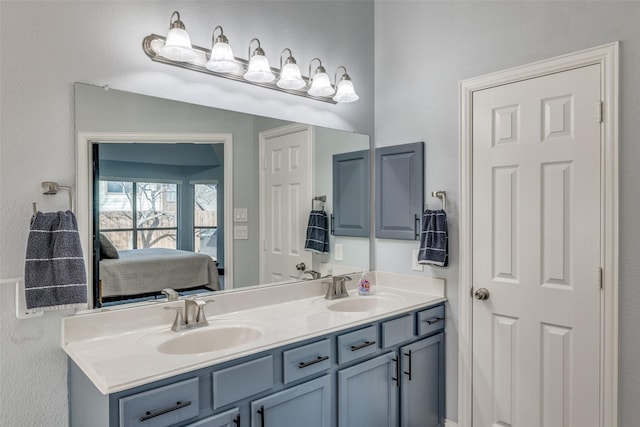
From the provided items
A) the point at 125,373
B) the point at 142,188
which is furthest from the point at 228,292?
the point at 125,373

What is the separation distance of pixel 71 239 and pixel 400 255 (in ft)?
6.14

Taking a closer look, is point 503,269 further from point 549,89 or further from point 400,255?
point 549,89

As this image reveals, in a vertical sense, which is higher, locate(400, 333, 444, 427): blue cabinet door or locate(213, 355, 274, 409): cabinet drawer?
locate(213, 355, 274, 409): cabinet drawer

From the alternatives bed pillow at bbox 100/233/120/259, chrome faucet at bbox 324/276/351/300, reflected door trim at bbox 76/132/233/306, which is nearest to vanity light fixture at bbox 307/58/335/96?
reflected door trim at bbox 76/132/233/306

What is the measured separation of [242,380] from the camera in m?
1.49

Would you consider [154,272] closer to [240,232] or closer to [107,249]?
[107,249]

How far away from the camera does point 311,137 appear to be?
2451mm

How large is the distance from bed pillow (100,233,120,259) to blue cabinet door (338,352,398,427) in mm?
1124

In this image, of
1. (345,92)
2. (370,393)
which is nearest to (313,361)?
(370,393)

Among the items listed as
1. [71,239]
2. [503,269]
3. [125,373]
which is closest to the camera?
[125,373]

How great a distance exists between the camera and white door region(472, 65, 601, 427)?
6.25 feet

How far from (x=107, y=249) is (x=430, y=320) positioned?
1.72 metres

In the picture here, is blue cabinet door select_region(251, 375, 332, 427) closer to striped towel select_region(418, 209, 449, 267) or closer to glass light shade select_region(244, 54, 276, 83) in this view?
striped towel select_region(418, 209, 449, 267)

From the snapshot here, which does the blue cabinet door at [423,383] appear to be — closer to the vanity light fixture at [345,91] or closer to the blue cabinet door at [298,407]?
the blue cabinet door at [298,407]
